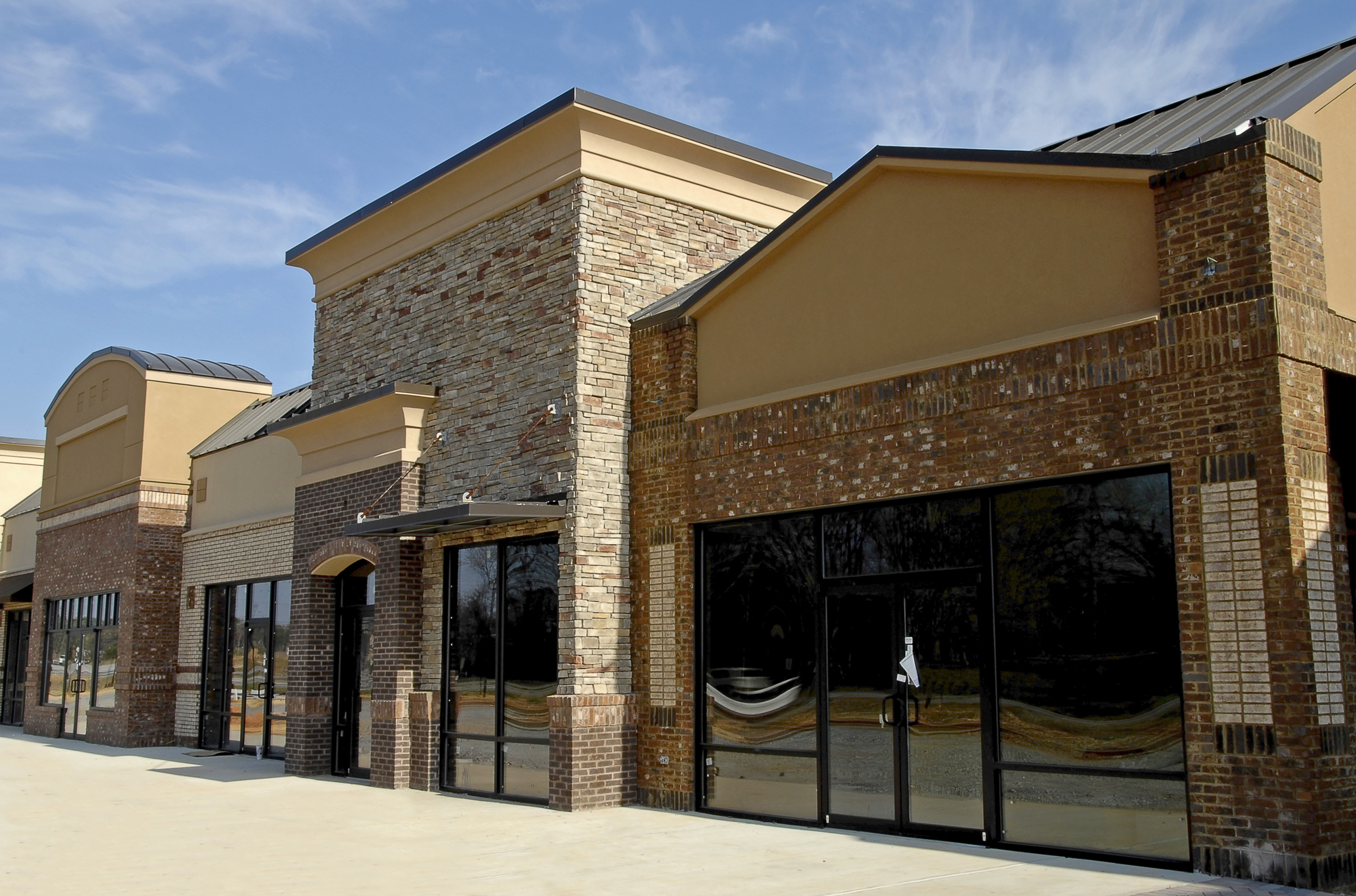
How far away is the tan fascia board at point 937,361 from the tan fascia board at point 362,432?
4408mm

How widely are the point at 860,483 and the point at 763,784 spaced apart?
10.7 ft

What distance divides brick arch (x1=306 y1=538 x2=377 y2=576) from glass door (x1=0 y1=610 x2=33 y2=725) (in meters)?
17.4

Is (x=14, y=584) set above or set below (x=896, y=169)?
below

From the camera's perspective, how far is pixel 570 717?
41.9ft

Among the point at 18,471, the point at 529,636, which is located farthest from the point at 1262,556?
the point at 18,471

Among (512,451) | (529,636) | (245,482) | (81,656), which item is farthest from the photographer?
(81,656)

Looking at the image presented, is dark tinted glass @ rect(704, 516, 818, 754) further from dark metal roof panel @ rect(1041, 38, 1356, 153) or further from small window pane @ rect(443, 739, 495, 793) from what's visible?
dark metal roof panel @ rect(1041, 38, 1356, 153)

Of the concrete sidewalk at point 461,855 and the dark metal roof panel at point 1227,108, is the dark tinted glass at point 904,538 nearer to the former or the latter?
the concrete sidewalk at point 461,855

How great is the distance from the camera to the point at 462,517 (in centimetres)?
1298

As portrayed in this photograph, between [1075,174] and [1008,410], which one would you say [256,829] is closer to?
[1008,410]

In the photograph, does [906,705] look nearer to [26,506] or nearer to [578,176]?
[578,176]

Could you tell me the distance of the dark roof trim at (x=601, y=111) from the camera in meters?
13.8

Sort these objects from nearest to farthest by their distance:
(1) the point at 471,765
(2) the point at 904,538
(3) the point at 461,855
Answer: (3) the point at 461,855 → (2) the point at 904,538 → (1) the point at 471,765

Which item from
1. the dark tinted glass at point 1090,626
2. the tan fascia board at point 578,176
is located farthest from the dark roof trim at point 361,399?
the dark tinted glass at point 1090,626
